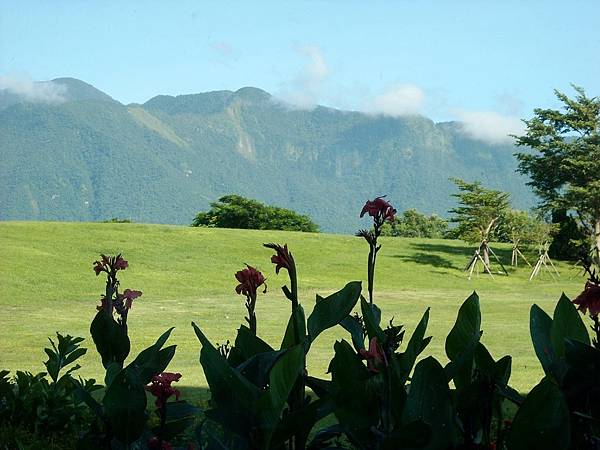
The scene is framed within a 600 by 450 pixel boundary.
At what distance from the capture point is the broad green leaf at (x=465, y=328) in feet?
3.63

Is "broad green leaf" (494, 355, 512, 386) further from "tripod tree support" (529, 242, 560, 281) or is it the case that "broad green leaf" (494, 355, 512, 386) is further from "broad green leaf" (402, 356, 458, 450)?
"tripod tree support" (529, 242, 560, 281)

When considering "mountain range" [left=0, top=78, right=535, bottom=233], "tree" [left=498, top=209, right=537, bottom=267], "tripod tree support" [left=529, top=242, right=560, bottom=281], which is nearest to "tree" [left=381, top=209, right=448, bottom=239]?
"tree" [left=498, top=209, right=537, bottom=267]

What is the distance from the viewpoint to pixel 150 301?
14172 mm

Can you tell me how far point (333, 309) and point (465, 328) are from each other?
0.21 m

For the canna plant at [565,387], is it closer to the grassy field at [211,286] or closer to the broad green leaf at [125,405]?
the broad green leaf at [125,405]

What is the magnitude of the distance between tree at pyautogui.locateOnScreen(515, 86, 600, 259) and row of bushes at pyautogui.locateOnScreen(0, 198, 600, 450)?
2177 centimetres

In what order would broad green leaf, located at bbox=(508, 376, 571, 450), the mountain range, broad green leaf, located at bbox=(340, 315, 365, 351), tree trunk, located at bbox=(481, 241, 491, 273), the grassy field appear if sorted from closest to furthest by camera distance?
broad green leaf, located at bbox=(508, 376, 571, 450) → broad green leaf, located at bbox=(340, 315, 365, 351) → the grassy field → tree trunk, located at bbox=(481, 241, 491, 273) → the mountain range

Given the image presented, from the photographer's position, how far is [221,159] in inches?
5989

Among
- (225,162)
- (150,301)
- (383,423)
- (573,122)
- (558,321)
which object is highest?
(225,162)

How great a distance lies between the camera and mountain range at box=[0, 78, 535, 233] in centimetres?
12069

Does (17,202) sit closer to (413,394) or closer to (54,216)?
(54,216)

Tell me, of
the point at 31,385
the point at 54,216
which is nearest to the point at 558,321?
the point at 31,385

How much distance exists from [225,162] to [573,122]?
13051cm

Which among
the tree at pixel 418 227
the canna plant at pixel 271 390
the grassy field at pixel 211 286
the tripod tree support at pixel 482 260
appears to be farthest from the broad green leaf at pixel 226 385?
the tree at pixel 418 227
